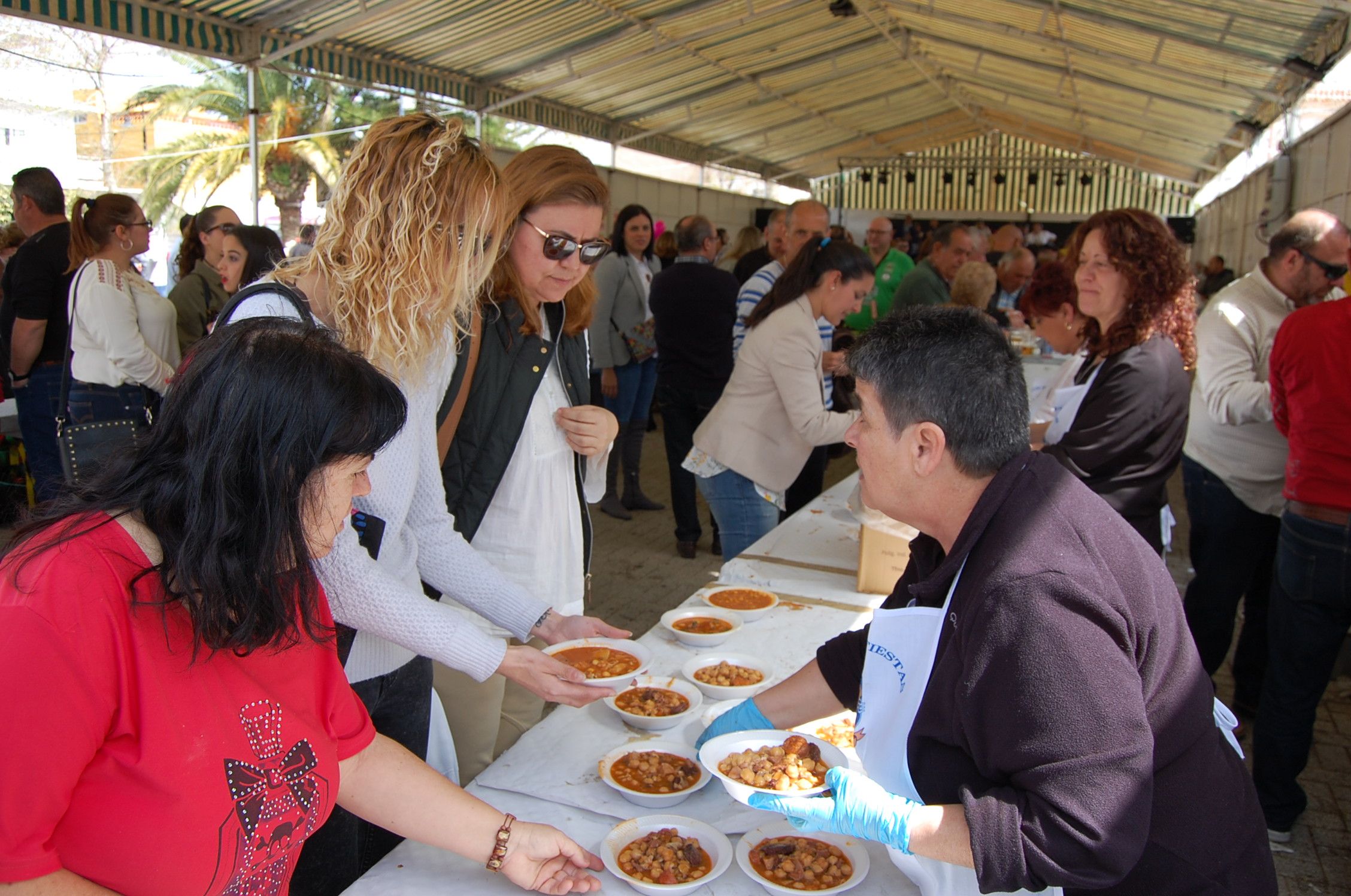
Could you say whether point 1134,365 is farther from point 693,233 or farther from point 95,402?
point 95,402

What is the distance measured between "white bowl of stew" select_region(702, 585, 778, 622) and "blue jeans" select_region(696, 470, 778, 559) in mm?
1021

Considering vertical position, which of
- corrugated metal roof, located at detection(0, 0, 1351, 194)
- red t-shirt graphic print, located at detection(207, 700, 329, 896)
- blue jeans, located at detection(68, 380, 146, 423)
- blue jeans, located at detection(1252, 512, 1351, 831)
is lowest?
blue jeans, located at detection(1252, 512, 1351, 831)

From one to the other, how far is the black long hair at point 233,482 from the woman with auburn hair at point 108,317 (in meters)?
3.41

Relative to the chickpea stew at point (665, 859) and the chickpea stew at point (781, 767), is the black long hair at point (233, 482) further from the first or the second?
the chickpea stew at point (781, 767)

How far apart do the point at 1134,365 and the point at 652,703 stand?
1.62 metres

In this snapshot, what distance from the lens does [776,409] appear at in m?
3.60

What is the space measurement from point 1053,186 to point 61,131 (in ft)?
67.1

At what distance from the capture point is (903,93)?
16.8 meters

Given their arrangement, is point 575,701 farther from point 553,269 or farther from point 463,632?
point 553,269

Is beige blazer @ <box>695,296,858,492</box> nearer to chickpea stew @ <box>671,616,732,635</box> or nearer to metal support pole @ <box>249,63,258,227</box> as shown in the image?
chickpea stew @ <box>671,616,732,635</box>

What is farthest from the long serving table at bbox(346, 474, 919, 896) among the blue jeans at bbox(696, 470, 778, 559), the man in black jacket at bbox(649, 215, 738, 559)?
the man in black jacket at bbox(649, 215, 738, 559)

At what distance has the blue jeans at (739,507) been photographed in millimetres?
3699

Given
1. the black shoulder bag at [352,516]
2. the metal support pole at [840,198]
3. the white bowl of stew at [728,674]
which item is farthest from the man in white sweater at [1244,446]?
the metal support pole at [840,198]

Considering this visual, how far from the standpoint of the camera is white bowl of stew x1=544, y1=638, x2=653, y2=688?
1.87 m
